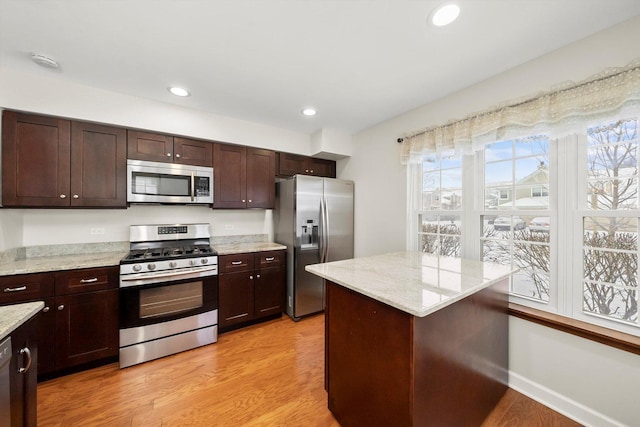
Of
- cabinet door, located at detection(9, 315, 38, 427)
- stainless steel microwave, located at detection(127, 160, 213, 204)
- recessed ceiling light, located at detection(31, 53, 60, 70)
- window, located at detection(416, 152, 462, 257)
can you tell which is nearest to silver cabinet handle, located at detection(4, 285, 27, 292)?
stainless steel microwave, located at detection(127, 160, 213, 204)

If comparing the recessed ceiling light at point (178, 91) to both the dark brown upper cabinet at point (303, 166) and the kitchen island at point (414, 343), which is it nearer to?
the dark brown upper cabinet at point (303, 166)

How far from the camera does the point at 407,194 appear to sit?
280 cm

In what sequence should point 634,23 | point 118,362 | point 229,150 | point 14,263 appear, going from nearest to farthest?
point 634,23
point 14,263
point 118,362
point 229,150

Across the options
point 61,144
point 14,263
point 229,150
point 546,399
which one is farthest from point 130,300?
point 546,399

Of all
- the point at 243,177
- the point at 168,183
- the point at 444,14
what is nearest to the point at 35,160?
the point at 168,183

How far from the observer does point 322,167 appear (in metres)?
3.80

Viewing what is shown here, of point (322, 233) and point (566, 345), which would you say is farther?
point (322, 233)

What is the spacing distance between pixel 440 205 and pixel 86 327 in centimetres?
351

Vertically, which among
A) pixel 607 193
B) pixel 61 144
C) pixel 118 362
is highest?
pixel 61 144

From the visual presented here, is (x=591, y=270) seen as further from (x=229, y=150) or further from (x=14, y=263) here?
(x=14, y=263)

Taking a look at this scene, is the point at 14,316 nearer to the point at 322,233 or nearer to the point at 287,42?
the point at 287,42

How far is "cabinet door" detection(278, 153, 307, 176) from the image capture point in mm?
3388

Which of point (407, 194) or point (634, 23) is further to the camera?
point (407, 194)

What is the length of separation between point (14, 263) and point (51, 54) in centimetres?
176
